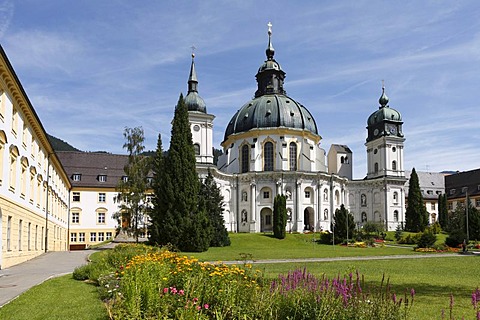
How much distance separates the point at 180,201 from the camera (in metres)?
40.6

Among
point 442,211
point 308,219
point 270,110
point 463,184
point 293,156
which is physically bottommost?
point 308,219

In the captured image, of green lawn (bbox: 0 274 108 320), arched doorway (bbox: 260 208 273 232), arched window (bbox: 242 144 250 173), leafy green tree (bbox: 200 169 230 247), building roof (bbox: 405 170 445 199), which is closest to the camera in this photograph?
green lawn (bbox: 0 274 108 320)

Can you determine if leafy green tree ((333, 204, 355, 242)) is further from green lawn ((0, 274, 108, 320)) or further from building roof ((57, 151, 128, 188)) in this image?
green lawn ((0, 274, 108, 320))

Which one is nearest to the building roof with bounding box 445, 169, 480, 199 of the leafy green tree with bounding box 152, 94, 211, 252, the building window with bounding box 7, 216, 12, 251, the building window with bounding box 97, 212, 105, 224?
the building window with bounding box 97, 212, 105, 224

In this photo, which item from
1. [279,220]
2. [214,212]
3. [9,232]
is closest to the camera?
[9,232]

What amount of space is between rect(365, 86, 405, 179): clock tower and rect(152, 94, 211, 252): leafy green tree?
53433mm

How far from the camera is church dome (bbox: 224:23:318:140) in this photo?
7850cm

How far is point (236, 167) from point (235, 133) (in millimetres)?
6188

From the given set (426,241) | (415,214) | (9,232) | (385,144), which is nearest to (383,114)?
(385,144)

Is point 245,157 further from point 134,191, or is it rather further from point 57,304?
point 57,304

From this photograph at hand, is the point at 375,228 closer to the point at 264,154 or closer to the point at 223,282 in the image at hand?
the point at 264,154

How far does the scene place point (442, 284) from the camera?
16797 mm

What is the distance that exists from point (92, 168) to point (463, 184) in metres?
76.9

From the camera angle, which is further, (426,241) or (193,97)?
(193,97)
